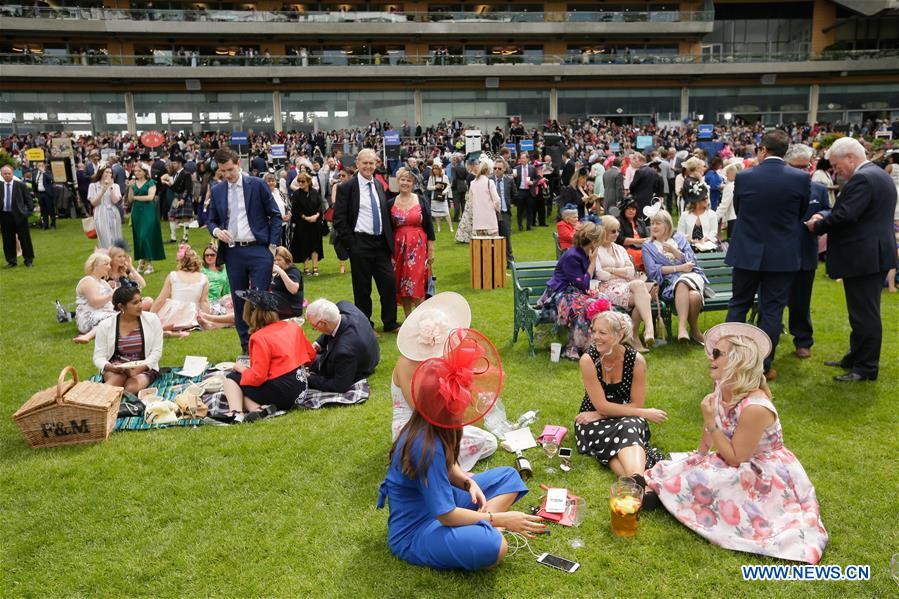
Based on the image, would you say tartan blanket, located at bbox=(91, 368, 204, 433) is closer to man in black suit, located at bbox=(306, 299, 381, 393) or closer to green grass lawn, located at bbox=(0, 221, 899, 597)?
green grass lawn, located at bbox=(0, 221, 899, 597)

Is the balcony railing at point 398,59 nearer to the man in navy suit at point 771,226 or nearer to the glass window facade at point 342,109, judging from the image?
the glass window facade at point 342,109

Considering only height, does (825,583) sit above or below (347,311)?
below

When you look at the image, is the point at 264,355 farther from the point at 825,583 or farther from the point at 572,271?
the point at 825,583

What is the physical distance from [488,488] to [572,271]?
356 cm

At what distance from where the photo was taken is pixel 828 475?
4.46 metres

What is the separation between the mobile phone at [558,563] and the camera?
11.7ft

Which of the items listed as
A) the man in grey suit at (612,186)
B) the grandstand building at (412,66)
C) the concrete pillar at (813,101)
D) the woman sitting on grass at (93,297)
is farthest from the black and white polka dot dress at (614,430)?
the concrete pillar at (813,101)

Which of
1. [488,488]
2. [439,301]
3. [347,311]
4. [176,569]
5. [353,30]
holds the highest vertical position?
[353,30]

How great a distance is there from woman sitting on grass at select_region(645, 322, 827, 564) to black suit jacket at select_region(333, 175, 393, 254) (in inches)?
175

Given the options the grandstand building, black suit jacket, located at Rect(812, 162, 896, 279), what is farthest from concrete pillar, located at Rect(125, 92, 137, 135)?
black suit jacket, located at Rect(812, 162, 896, 279)

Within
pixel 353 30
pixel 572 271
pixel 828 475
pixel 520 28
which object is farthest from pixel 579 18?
pixel 828 475

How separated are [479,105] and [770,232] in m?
37.3

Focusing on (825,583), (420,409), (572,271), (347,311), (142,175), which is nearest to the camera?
(420,409)

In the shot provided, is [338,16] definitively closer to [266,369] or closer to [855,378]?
[266,369]
